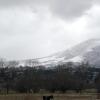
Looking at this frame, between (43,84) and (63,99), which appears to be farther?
(43,84)

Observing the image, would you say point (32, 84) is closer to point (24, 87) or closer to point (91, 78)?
point (24, 87)

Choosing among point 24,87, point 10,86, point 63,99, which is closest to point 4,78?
point 10,86

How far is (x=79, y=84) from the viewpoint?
72438 mm

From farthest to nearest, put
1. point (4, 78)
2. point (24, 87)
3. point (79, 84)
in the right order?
point (4, 78)
point (79, 84)
point (24, 87)

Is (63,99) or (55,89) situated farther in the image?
(55,89)

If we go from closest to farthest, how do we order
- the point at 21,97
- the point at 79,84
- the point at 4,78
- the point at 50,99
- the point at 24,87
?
the point at 50,99 < the point at 21,97 < the point at 24,87 < the point at 79,84 < the point at 4,78

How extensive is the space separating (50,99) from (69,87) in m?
44.4

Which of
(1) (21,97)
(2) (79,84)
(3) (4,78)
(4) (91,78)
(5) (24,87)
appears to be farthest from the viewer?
(4) (91,78)

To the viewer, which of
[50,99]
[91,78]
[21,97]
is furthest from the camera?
[91,78]

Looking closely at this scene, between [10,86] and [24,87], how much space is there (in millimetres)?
6532

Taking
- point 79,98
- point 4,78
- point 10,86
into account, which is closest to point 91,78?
point 4,78

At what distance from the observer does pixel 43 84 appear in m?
70.2

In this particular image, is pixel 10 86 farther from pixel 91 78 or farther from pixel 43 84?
pixel 91 78

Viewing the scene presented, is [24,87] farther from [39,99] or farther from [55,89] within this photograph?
[39,99]
